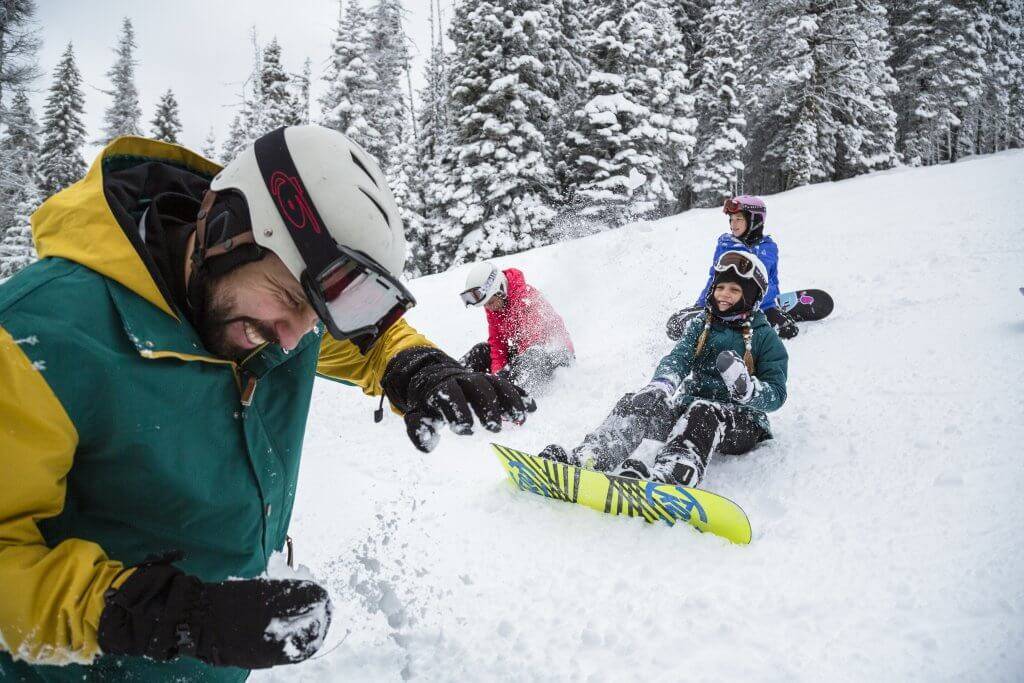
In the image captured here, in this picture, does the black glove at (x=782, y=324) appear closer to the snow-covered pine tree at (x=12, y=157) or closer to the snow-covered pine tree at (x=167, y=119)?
the snow-covered pine tree at (x=12, y=157)

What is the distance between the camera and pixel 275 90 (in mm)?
27750

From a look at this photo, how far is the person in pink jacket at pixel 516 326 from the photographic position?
6.07m

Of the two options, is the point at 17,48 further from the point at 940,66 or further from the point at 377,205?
the point at 940,66

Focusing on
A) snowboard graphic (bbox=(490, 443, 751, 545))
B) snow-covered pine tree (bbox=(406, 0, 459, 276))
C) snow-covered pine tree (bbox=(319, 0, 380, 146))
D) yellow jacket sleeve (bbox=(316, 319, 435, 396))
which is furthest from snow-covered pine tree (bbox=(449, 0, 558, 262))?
yellow jacket sleeve (bbox=(316, 319, 435, 396))

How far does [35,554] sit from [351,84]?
27.0 metres

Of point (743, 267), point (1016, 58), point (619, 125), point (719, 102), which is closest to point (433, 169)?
point (619, 125)

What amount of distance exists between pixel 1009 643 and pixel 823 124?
1158 inches

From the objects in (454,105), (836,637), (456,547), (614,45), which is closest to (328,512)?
(456,547)

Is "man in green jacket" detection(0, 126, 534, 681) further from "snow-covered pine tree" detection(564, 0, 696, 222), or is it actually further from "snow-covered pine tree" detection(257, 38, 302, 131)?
"snow-covered pine tree" detection(257, 38, 302, 131)

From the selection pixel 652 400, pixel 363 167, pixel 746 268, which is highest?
pixel 363 167

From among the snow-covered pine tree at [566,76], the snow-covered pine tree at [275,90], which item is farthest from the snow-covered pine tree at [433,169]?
the snow-covered pine tree at [275,90]

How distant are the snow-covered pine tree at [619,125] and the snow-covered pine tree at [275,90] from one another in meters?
16.2

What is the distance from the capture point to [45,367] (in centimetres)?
111

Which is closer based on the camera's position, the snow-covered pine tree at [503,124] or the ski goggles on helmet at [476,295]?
the ski goggles on helmet at [476,295]
